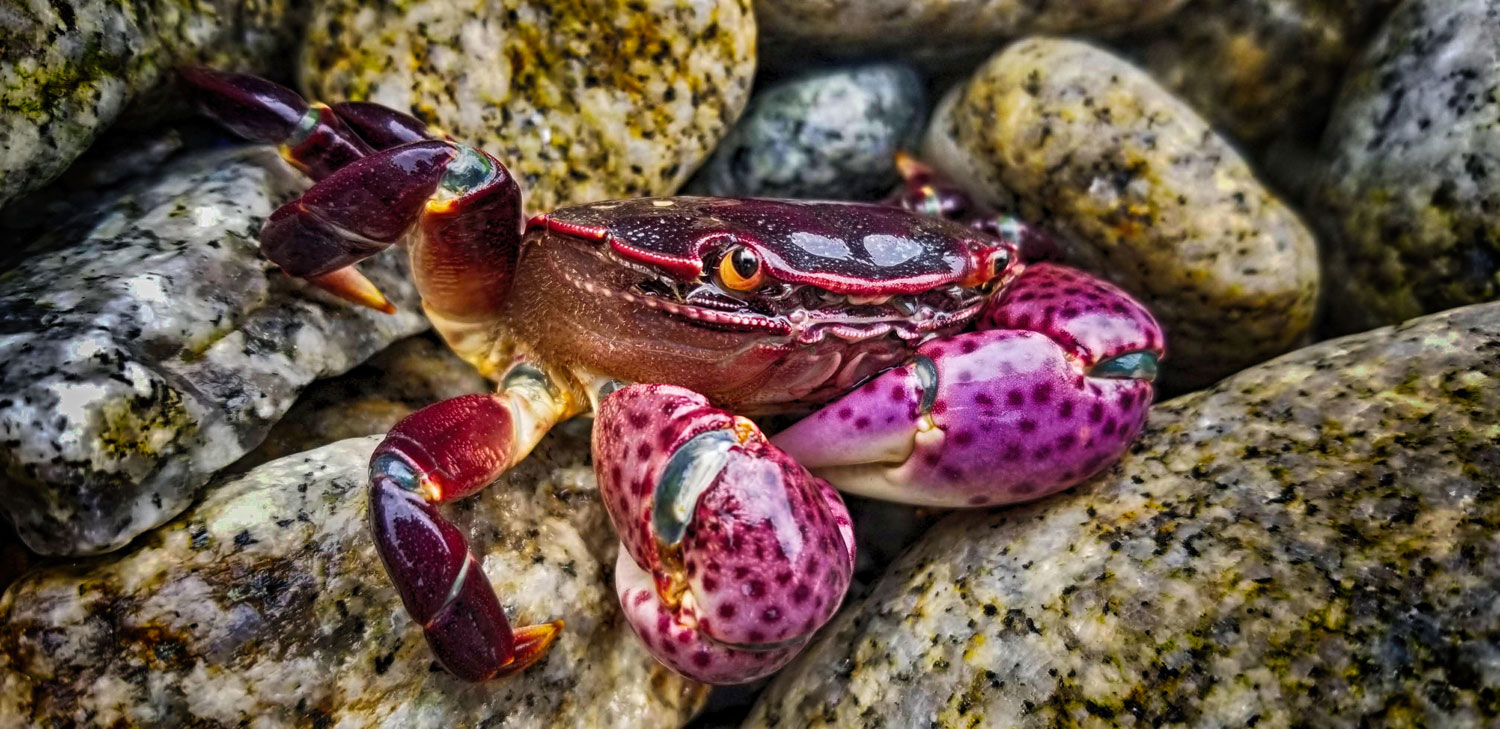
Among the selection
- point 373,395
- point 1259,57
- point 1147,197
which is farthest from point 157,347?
point 1259,57

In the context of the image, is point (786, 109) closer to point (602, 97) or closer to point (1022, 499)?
point (602, 97)

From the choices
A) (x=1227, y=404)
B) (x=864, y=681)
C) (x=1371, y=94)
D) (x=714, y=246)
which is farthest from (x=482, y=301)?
(x=1371, y=94)

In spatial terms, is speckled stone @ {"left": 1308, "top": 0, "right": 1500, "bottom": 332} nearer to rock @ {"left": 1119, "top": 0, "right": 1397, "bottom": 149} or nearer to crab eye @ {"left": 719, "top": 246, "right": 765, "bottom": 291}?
rock @ {"left": 1119, "top": 0, "right": 1397, "bottom": 149}

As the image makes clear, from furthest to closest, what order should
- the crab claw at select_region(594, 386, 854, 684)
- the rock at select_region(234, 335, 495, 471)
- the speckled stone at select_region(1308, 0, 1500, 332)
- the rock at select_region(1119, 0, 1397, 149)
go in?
the rock at select_region(1119, 0, 1397, 149) < the speckled stone at select_region(1308, 0, 1500, 332) < the rock at select_region(234, 335, 495, 471) < the crab claw at select_region(594, 386, 854, 684)

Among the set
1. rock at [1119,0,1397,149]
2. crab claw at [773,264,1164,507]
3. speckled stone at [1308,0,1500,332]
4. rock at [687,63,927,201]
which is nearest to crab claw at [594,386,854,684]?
crab claw at [773,264,1164,507]

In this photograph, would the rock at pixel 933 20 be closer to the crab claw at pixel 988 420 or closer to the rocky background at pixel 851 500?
the rocky background at pixel 851 500

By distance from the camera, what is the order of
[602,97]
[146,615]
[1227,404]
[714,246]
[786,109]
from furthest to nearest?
[786,109] → [602,97] → [1227,404] → [714,246] → [146,615]
